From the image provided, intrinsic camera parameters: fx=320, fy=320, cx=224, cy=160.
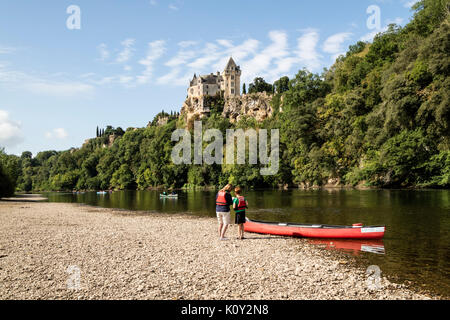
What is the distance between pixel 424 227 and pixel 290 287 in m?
13.2

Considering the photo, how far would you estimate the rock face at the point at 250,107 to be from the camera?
5012 inches

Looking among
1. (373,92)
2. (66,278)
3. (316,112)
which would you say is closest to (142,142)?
(316,112)

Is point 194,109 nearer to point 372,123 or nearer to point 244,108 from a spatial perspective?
point 244,108

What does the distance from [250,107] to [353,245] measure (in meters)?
120

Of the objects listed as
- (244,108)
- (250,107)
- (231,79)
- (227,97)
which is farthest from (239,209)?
(231,79)

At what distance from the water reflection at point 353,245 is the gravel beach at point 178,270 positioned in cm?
85

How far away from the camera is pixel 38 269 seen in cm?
999

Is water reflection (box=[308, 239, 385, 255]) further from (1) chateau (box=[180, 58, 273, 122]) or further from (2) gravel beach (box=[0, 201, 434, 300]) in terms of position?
(1) chateau (box=[180, 58, 273, 122])

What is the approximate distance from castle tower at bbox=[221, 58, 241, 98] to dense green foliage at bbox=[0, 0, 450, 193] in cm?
4483

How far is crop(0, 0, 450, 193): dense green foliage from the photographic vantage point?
41625 mm

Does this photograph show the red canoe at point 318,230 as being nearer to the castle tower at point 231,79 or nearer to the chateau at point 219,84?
the chateau at point 219,84

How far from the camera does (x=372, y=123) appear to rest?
49.2 metres

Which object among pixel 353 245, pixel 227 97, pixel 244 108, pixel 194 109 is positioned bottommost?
pixel 353 245

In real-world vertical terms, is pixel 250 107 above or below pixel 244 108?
above
